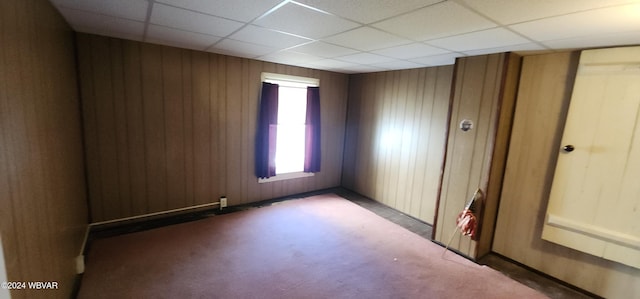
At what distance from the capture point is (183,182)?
3.35 metres

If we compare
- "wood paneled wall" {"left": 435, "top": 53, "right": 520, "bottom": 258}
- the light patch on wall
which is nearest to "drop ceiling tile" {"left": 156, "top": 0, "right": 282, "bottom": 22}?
"wood paneled wall" {"left": 435, "top": 53, "right": 520, "bottom": 258}

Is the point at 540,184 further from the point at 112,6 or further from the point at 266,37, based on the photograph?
the point at 112,6

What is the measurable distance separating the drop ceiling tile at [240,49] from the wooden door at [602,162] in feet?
9.59

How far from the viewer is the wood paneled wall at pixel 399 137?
3.49m

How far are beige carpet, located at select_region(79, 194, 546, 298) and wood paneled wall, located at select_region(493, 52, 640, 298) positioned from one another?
457mm

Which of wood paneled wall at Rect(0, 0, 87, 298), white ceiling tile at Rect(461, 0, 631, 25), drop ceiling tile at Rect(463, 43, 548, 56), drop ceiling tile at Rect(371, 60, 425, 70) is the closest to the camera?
wood paneled wall at Rect(0, 0, 87, 298)

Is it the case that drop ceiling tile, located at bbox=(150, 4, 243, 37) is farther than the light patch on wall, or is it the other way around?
the light patch on wall

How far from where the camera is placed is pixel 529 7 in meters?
1.45

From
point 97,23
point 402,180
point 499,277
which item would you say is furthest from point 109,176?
point 499,277

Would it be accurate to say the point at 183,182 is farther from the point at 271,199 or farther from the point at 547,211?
the point at 547,211

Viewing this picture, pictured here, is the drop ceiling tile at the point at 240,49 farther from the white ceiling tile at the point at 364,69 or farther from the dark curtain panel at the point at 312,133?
the white ceiling tile at the point at 364,69

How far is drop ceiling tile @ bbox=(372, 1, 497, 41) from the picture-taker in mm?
1575

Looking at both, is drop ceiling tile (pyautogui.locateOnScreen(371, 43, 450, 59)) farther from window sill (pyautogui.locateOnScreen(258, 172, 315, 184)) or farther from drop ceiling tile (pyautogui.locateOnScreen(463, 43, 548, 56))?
window sill (pyautogui.locateOnScreen(258, 172, 315, 184))

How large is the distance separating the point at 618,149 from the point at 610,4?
1.39 m
